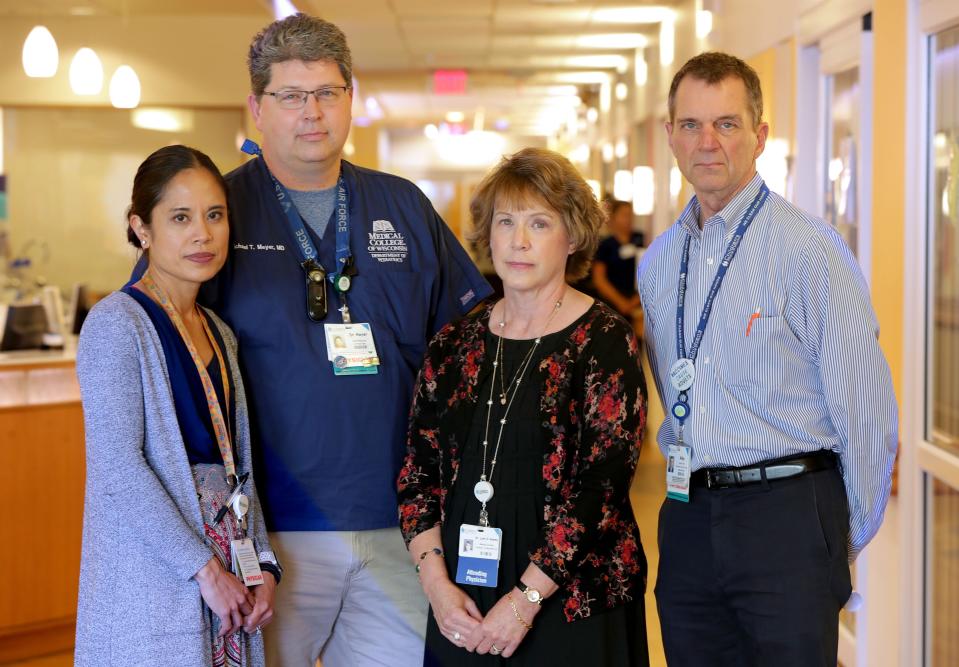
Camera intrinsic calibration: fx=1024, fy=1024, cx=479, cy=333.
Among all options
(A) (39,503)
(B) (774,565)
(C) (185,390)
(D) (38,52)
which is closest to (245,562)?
(C) (185,390)

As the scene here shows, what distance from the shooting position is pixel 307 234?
2365mm

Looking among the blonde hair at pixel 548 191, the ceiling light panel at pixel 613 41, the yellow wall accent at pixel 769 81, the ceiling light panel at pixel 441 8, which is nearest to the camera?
the blonde hair at pixel 548 191

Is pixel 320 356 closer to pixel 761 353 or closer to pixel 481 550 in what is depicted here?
pixel 481 550

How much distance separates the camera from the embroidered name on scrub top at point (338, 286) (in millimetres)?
2299

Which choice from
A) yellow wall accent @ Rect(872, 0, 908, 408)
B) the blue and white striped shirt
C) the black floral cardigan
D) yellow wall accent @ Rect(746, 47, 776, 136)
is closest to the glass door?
yellow wall accent @ Rect(872, 0, 908, 408)

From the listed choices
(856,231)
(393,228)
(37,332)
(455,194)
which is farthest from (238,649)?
(455,194)

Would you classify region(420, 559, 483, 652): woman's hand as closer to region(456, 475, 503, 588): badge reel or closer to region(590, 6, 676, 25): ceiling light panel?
region(456, 475, 503, 588): badge reel

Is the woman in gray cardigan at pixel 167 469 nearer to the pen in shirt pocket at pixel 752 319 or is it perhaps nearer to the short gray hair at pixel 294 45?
the short gray hair at pixel 294 45

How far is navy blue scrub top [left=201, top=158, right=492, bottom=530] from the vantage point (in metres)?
2.29

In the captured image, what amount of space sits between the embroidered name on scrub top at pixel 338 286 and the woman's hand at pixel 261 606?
0.48m

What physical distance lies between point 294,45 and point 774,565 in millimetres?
1523

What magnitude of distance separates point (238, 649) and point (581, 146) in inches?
611

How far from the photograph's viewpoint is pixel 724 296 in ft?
7.34

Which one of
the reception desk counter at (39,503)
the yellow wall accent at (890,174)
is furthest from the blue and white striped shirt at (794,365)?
the reception desk counter at (39,503)
